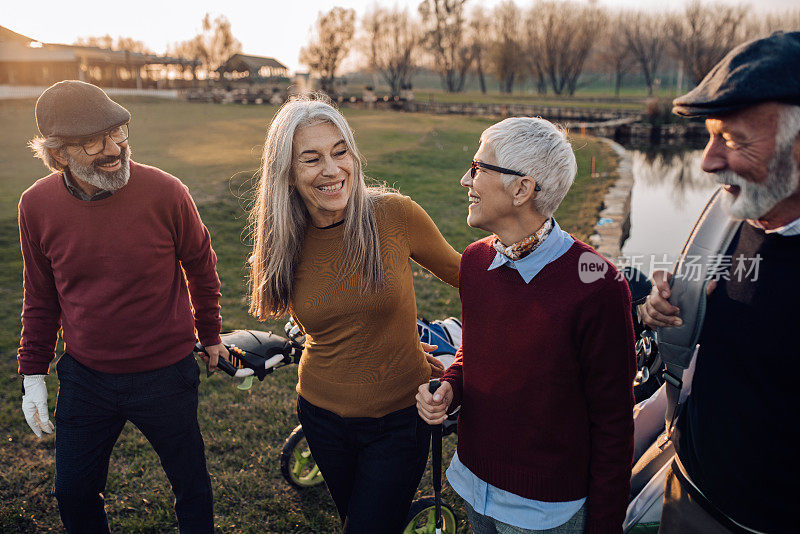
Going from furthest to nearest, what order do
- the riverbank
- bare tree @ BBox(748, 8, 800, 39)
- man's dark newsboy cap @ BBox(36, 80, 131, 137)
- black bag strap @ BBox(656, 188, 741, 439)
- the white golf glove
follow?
1. bare tree @ BBox(748, 8, 800, 39)
2. the riverbank
3. the white golf glove
4. man's dark newsboy cap @ BBox(36, 80, 131, 137)
5. black bag strap @ BBox(656, 188, 741, 439)

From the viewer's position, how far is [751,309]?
5.04 ft

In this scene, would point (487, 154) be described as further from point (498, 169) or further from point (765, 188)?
point (765, 188)

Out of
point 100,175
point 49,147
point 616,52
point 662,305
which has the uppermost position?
point 616,52

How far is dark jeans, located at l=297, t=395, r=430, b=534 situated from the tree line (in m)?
63.8

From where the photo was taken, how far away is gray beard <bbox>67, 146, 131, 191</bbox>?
2515 millimetres

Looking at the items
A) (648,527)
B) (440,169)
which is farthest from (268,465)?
(440,169)

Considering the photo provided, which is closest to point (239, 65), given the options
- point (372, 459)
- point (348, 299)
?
point (348, 299)

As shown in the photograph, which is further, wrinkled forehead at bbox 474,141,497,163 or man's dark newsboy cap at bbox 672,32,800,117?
wrinkled forehead at bbox 474,141,497,163

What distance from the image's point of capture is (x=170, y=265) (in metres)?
2.73

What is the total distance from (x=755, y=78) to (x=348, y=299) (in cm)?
156

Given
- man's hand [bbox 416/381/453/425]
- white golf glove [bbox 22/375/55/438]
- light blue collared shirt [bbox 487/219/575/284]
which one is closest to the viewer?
light blue collared shirt [bbox 487/219/575/284]

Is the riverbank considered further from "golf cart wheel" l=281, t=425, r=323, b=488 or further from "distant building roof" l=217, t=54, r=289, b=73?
"distant building roof" l=217, t=54, r=289, b=73

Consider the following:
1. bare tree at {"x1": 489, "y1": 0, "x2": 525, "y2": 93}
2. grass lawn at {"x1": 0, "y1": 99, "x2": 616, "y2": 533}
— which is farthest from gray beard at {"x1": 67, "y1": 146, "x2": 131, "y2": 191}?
bare tree at {"x1": 489, "y1": 0, "x2": 525, "y2": 93}

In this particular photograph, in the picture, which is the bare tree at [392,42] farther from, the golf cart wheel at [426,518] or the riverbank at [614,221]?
the golf cart wheel at [426,518]
